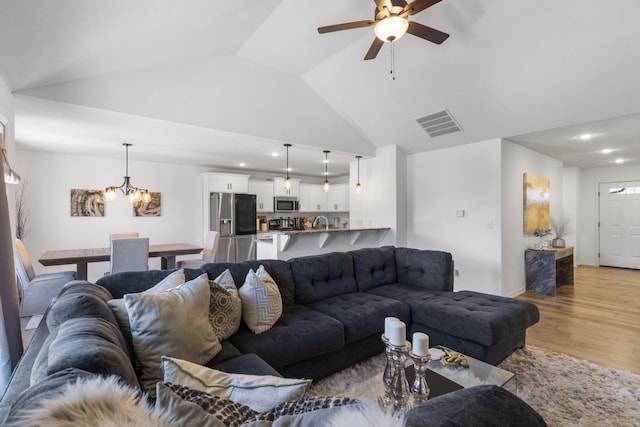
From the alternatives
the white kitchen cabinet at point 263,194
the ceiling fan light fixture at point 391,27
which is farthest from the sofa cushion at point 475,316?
the white kitchen cabinet at point 263,194

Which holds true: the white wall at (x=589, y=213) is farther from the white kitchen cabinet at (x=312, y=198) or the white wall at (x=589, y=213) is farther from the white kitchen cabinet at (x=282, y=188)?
the white kitchen cabinet at (x=282, y=188)

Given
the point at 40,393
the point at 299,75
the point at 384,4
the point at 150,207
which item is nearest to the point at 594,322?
the point at 384,4

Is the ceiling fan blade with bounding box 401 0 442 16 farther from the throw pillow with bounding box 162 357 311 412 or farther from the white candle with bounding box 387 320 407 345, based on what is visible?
the throw pillow with bounding box 162 357 311 412

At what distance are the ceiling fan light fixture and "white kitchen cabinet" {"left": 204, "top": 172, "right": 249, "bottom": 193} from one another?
15.9 ft

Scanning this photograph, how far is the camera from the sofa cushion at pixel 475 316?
221 centimetres

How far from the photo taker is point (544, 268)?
15.1ft

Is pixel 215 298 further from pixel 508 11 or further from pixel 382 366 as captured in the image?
pixel 508 11

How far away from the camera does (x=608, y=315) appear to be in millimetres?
3672

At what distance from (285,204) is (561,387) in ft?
19.5

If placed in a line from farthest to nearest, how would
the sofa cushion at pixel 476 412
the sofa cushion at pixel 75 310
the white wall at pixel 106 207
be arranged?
the white wall at pixel 106 207
the sofa cushion at pixel 75 310
the sofa cushion at pixel 476 412

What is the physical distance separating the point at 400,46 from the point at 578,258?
713 centimetres

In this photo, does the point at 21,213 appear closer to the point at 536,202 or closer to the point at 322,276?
the point at 322,276

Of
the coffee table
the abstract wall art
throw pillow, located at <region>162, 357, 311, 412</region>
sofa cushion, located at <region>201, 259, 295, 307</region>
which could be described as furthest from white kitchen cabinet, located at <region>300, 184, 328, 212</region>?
throw pillow, located at <region>162, 357, 311, 412</region>

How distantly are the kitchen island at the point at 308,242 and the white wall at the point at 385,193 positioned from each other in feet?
1.10
